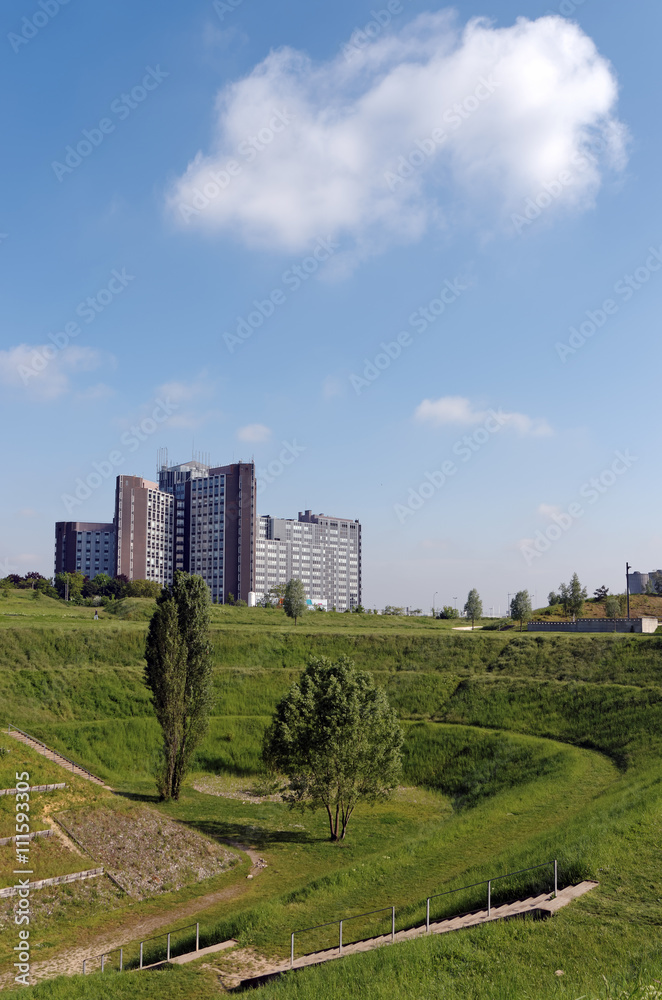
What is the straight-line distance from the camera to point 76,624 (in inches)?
3258

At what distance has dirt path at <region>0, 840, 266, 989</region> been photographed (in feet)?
84.8

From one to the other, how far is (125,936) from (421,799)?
89.9 ft

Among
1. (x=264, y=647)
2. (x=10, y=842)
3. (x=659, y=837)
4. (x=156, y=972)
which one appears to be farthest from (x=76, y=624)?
(x=659, y=837)

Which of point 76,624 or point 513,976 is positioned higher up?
point 76,624

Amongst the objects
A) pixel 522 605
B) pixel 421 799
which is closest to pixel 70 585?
pixel 522 605

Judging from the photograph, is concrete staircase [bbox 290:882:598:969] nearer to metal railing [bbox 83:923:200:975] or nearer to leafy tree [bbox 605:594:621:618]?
metal railing [bbox 83:923:200:975]

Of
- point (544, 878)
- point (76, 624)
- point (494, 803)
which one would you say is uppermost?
point (76, 624)

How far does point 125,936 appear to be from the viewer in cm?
2919

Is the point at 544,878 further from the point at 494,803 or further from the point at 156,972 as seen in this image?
the point at 494,803

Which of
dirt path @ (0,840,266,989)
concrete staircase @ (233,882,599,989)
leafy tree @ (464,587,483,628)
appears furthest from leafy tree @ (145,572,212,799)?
leafy tree @ (464,587,483,628)

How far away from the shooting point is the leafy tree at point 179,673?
48.7 meters

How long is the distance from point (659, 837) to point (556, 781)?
16748 mm

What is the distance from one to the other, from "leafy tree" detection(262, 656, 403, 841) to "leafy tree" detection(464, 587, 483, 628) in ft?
272

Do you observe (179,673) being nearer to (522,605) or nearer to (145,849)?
(145,849)
